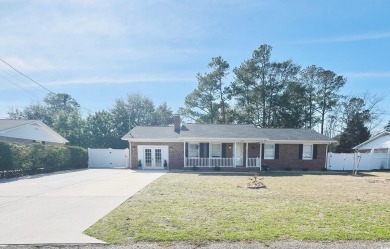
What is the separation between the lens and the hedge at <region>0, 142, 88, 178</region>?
560 inches

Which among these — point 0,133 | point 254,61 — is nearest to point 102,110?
point 0,133

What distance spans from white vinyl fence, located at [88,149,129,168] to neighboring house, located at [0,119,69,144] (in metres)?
5.12

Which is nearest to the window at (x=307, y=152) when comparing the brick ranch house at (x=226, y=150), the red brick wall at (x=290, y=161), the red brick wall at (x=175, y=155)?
the brick ranch house at (x=226, y=150)

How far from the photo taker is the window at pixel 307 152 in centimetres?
2148

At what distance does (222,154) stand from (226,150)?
0.50 metres

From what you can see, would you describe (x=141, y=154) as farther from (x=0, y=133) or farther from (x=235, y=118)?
(x=235, y=118)

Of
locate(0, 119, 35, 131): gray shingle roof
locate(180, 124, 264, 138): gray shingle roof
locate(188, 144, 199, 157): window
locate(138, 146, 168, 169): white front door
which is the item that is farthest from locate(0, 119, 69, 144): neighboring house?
locate(188, 144, 199, 157): window

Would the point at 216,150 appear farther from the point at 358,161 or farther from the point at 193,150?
the point at 358,161

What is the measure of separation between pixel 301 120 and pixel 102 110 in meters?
31.1

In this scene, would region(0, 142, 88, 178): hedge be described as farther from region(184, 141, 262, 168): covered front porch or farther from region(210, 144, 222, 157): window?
region(210, 144, 222, 157): window

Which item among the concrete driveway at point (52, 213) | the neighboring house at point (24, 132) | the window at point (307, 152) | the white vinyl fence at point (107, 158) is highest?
the neighboring house at point (24, 132)

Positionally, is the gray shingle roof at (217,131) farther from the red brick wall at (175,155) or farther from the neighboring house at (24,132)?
the neighboring house at (24,132)

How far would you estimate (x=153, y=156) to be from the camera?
21.0m

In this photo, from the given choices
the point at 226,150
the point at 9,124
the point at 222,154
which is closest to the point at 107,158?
the point at 9,124
